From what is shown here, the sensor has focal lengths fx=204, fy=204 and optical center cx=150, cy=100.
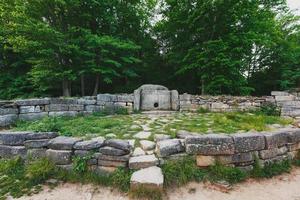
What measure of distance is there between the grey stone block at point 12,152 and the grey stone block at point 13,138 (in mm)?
76

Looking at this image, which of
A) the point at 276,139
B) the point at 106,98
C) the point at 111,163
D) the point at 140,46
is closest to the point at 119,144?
the point at 111,163

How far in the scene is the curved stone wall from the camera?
352 cm

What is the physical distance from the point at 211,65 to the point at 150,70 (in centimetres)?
416

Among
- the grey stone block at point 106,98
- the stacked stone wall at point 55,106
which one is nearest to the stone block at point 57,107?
the stacked stone wall at point 55,106

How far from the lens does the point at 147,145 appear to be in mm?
3951

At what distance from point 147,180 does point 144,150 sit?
32.2 inches

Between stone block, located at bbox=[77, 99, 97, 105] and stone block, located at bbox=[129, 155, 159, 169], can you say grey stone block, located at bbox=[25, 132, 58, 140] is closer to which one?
stone block, located at bbox=[129, 155, 159, 169]

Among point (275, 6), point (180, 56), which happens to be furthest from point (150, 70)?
point (275, 6)

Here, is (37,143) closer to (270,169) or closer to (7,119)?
(7,119)

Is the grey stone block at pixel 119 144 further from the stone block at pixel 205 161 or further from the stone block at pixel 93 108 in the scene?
the stone block at pixel 93 108

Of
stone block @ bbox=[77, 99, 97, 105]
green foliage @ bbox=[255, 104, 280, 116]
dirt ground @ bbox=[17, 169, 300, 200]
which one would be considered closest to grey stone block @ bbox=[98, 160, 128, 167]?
dirt ground @ bbox=[17, 169, 300, 200]

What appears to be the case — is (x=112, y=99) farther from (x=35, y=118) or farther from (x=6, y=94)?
(x=6, y=94)

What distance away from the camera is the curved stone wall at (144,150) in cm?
352

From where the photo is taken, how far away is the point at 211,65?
959 cm
